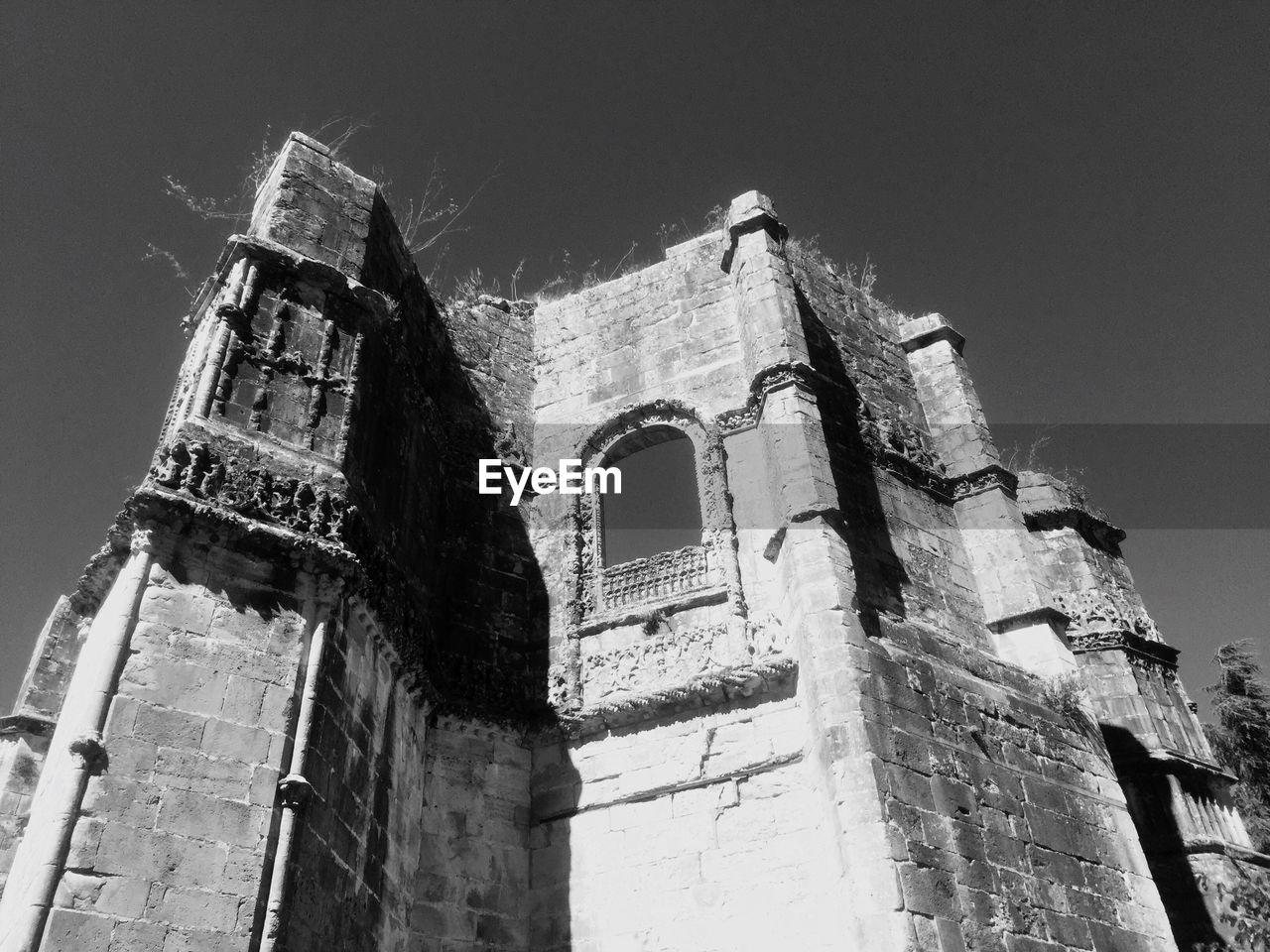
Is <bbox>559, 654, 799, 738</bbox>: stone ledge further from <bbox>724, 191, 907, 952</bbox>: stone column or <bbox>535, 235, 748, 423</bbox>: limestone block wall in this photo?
<bbox>535, 235, 748, 423</bbox>: limestone block wall

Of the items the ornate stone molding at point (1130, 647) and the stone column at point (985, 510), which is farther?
the ornate stone molding at point (1130, 647)

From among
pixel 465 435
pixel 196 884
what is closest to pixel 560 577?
pixel 465 435

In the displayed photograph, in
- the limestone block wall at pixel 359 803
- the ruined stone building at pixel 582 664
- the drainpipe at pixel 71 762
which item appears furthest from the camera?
the limestone block wall at pixel 359 803

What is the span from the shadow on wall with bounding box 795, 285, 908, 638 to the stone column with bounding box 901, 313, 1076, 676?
1.22 metres

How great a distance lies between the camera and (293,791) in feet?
20.0

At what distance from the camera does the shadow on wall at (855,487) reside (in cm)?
900

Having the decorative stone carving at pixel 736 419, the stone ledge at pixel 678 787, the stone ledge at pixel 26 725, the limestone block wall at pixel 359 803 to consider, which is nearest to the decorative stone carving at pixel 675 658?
the stone ledge at pixel 678 787

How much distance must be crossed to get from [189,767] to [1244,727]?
637 inches

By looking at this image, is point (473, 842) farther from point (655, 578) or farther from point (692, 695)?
point (655, 578)

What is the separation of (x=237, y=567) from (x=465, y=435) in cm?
422

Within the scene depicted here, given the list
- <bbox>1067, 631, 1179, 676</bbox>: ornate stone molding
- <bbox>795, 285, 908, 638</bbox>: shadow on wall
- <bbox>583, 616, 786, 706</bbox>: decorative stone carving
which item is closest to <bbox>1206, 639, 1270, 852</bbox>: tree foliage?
<bbox>1067, 631, 1179, 676</bbox>: ornate stone molding

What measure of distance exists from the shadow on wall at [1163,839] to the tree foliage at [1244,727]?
291 inches

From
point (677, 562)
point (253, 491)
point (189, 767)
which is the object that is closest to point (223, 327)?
point (253, 491)

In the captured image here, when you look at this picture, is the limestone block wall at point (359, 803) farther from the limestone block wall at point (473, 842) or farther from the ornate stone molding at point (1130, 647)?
the ornate stone molding at point (1130, 647)
